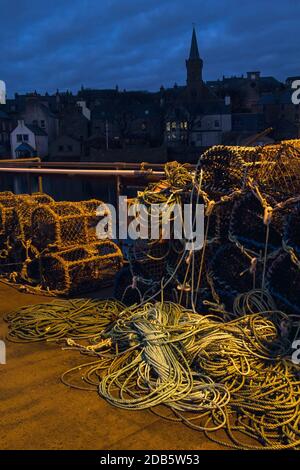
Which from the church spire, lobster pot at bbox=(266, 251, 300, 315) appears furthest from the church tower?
lobster pot at bbox=(266, 251, 300, 315)

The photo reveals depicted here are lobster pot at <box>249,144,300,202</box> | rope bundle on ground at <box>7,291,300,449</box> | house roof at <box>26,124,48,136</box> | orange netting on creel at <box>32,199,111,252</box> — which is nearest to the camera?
rope bundle on ground at <box>7,291,300,449</box>

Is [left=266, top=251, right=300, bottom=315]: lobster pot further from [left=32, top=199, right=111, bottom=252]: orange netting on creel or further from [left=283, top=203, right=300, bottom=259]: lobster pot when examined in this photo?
[left=32, top=199, right=111, bottom=252]: orange netting on creel

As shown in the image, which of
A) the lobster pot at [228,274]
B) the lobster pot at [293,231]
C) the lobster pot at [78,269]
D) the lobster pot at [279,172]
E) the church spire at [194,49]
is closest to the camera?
the lobster pot at [293,231]

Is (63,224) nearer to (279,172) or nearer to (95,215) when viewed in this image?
(95,215)

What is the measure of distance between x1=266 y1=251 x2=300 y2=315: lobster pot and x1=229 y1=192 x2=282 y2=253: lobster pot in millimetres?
156

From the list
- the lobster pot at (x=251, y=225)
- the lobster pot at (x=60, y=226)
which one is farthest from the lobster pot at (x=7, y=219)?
the lobster pot at (x=251, y=225)

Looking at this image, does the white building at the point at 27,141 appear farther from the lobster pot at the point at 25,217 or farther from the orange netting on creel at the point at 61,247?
the orange netting on creel at the point at 61,247

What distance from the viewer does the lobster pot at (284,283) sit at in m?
3.72

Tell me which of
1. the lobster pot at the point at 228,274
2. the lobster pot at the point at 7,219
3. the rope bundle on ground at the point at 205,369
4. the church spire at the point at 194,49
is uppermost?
the church spire at the point at 194,49

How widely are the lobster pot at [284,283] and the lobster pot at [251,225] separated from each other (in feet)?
0.51

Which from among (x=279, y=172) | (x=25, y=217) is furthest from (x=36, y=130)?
(x=279, y=172)

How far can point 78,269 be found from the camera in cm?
574

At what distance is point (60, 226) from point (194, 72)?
74.9m

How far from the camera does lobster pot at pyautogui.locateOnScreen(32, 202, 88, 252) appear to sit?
5.72 metres
